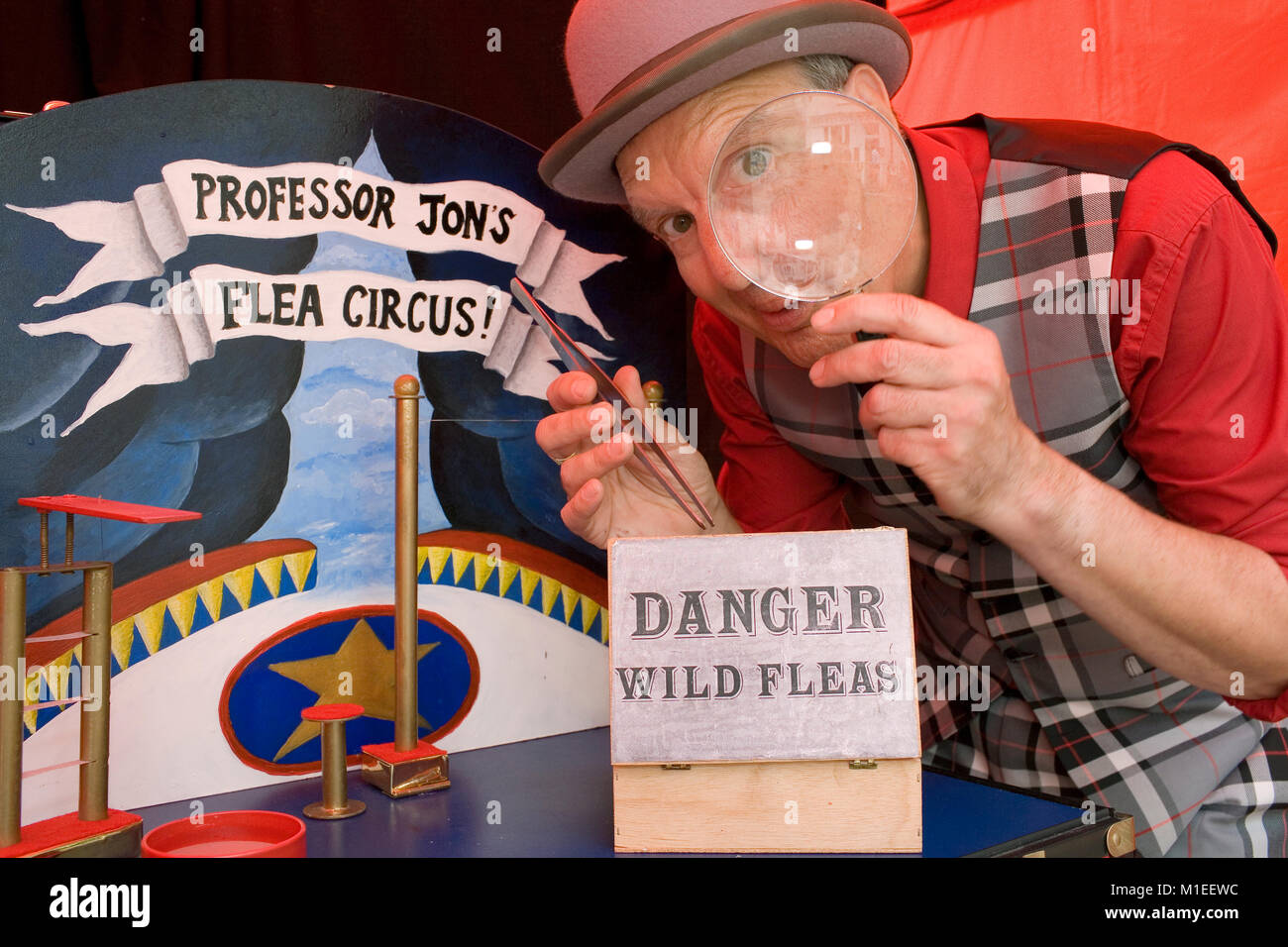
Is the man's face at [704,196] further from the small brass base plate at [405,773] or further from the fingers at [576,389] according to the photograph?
the small brass base plate at [405,773]

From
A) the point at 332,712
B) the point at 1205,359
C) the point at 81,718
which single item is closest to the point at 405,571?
the point at 332,712

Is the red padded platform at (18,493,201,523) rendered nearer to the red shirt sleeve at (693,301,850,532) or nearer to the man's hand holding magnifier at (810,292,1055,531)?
the man's hand holding magnifier at (810,292,1055,531)

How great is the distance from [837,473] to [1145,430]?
1.79 feet

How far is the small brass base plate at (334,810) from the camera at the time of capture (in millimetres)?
1274

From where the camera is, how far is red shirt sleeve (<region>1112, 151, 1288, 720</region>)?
1.16 meters

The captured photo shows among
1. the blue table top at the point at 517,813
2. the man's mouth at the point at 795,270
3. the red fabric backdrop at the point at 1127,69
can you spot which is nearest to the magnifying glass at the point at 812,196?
the man's mouth at the point at 795,270

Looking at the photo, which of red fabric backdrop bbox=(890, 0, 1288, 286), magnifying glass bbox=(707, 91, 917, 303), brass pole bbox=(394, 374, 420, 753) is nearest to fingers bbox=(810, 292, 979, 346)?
magnifying glass bbox=(707, 91, 917, 303)

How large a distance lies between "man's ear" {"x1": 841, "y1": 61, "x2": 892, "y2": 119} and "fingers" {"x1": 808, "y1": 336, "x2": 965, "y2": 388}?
1.36ft

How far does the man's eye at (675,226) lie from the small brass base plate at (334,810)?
0.85m

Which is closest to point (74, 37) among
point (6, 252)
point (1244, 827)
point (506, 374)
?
point (6, 252)

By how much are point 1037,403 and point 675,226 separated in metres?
0.53

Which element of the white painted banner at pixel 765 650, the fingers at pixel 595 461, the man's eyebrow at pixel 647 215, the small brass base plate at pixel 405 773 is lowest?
the small brass base plate at pixel 405 773

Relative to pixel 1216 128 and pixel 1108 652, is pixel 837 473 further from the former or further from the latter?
pixel 1216 128

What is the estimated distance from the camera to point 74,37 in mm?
2018
